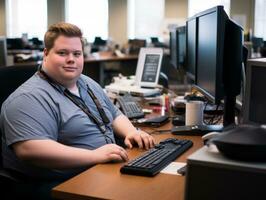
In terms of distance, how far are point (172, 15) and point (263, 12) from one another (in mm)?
2417

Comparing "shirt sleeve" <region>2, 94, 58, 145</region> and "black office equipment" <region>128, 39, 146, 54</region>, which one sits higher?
"black office equipment" <region>128, 39, 146, 54</region>

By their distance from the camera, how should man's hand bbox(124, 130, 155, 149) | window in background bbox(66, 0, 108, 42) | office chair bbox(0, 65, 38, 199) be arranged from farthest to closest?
1. window in background bbox(66, 0, 108, 42)
2. man's hand bbox(124, 130, 155, 149)
3. office chair bbox(0, 65, 38, 199)

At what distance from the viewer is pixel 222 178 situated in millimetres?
1044

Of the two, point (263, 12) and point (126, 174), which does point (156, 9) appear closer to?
point (263, 12)

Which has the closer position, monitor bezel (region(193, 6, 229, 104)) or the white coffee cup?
monitor bezel (region(193, 6, 229, 104))

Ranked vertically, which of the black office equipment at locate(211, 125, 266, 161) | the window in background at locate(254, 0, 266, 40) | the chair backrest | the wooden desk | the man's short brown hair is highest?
the window in background at locate(254, 0, 266, 40)

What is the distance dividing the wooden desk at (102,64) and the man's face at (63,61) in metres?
5.76

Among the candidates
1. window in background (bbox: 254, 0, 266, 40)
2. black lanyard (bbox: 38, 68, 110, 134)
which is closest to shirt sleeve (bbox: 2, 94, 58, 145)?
black lanyard (bbox: 38, 68, 110, 134)

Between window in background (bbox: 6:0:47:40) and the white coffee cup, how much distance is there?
11.8m

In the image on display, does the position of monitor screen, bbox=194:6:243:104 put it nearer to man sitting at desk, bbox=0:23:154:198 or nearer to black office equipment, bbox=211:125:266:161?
man sitting at desk, bbox=0:23:154:198

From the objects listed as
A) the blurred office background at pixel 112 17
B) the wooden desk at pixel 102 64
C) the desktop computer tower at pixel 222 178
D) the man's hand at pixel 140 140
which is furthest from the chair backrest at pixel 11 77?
the blurred office background at pixel 112 17

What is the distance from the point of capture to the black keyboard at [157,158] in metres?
1.49

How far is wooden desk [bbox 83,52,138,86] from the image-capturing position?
812 centimetres

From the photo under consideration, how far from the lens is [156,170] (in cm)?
149
